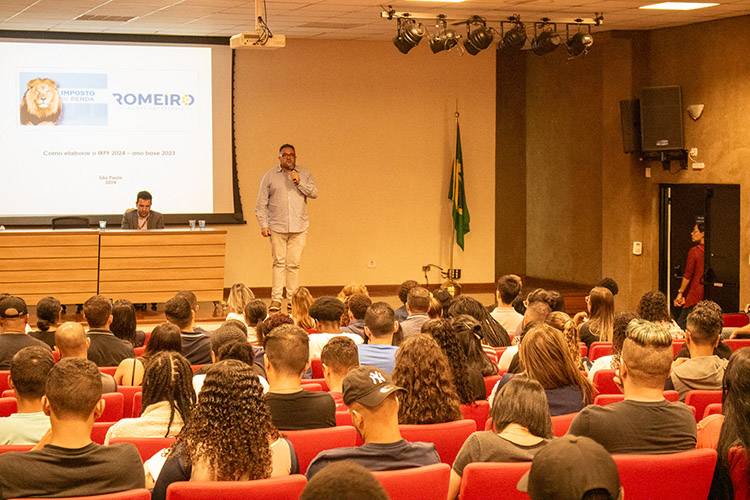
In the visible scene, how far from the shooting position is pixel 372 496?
4.83 ft

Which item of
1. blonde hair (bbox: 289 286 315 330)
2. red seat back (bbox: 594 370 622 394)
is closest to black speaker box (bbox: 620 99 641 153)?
blonde hair (bbox: 289 286 315 330)

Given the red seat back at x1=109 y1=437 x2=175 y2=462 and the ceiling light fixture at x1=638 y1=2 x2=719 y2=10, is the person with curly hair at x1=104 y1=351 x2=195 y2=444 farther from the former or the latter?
the ceiling light fixture at x1=638 y1=2 x2=719 y2=10

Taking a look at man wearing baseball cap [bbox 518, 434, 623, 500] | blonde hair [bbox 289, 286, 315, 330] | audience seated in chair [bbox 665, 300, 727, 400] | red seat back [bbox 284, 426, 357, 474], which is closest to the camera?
man wearing baseball cap [bbox 518, 434, 623, 500]

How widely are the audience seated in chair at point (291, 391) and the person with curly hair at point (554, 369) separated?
2.47 feet

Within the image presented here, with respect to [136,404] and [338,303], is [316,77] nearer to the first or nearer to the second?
[338,303]

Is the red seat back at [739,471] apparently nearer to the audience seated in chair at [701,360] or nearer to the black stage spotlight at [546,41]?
the audience seated in chair at [701,360]

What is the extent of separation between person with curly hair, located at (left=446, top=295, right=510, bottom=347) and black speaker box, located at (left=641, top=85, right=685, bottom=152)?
238 inches

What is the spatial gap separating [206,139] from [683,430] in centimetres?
952

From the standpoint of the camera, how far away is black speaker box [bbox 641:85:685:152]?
1131cm

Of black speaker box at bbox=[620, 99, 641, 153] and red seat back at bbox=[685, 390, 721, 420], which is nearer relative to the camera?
red seat back at bbox=[685, 390, 721, 420]

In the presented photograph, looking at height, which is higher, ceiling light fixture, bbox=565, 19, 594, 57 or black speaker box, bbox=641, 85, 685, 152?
ceiling light fixture, bbox=565, 19, 594, 57

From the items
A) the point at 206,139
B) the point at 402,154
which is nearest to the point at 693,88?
the point at 402,154

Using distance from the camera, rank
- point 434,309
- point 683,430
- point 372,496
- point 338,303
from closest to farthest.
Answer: point 372,496, point 683,430, point 338,303, point 434,309

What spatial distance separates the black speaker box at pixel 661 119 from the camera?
445 inches
